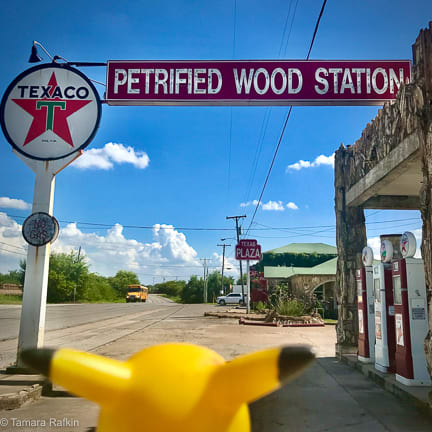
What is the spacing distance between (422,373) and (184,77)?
6.28 m

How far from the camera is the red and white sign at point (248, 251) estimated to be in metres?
21.8

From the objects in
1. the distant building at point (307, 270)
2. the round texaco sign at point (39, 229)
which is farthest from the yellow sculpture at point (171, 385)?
the distant building at point (307, 270)

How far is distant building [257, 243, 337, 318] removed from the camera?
3042 centimetres

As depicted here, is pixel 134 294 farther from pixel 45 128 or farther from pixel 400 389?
pixel 400 389

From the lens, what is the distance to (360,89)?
7.73 m

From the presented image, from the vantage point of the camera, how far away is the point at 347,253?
10.2 metres

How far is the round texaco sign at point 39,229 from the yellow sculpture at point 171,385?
6.94 m

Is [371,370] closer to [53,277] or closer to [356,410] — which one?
[356,410]

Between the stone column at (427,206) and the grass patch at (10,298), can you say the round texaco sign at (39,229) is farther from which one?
the grass patch at (10,298)

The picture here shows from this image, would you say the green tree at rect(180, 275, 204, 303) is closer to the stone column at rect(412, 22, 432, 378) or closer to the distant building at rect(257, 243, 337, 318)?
the distant building at rect(257, 243, 337, 318)

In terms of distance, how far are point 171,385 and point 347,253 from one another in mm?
9806

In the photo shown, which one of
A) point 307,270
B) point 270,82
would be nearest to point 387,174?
point 270,82

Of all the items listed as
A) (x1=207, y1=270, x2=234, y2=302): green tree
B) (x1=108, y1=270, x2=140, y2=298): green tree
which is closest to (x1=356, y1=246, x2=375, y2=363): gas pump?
(x1=207, y1=270, x2=234, y2=302): green tree

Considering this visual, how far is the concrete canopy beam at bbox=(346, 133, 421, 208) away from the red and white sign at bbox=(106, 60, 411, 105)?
1.30 meters
